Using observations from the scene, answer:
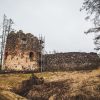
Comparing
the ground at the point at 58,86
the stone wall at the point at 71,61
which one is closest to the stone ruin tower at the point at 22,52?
the stone wall at the point at 71,61

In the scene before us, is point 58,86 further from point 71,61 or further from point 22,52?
point 22,52

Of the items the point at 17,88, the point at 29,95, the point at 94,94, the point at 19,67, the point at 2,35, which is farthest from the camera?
the point at 2,35

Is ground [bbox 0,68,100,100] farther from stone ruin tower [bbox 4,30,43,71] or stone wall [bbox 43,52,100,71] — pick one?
stone ruin tower [bbox 4,30,43,71]

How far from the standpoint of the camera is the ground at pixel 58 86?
22.9 meters

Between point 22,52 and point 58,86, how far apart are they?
13.0 metres

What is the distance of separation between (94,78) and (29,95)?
6.18 m

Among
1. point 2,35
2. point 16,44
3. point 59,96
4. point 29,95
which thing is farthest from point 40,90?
point 2,35


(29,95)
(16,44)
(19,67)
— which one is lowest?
(29,95)

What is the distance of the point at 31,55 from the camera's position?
3825 cm

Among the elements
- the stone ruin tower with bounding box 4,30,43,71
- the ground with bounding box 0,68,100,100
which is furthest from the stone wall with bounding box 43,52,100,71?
the ground with bounding box 0,68,100,100

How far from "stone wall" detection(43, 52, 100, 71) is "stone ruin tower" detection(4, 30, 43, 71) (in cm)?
184

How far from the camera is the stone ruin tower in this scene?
37250 mm

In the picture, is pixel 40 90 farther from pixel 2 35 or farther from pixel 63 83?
pixel 2 35

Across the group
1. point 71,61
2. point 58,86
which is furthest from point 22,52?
point 58,86
